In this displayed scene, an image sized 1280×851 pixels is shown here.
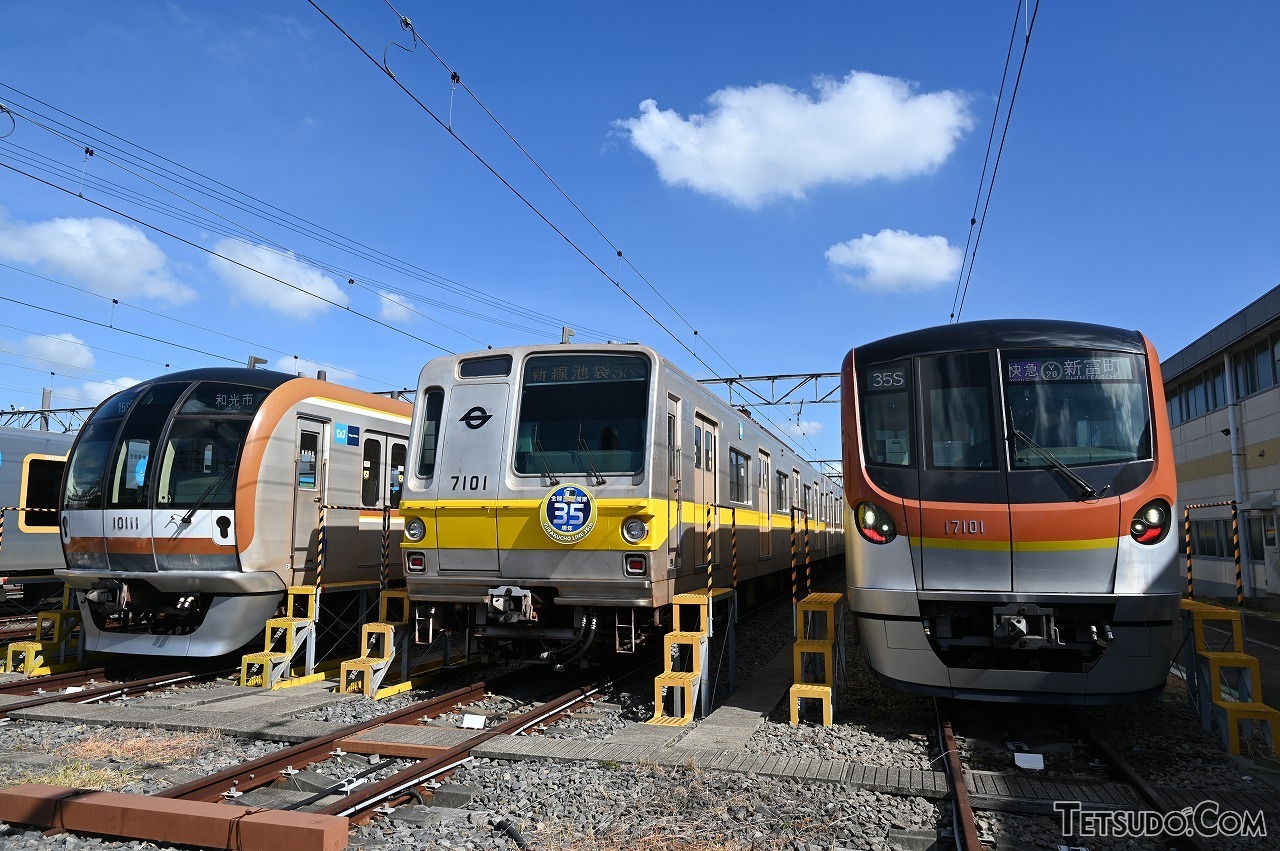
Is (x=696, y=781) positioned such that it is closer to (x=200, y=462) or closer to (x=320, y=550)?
(x=320, y=550)

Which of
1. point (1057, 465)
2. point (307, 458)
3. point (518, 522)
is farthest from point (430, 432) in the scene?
point (1057, 465)

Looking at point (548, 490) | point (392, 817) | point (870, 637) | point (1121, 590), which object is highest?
point (548, 490)

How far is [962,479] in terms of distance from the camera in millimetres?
6441

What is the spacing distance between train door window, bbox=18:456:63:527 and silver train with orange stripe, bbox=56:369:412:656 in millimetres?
5550

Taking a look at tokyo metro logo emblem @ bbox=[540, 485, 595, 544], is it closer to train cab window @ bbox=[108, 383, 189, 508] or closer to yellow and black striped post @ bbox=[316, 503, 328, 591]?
yellow and black striped post @ bbox=[316, 503, 328, 591]

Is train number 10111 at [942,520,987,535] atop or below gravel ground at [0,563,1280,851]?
atop

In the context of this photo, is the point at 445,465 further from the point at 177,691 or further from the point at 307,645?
the point at 177,691

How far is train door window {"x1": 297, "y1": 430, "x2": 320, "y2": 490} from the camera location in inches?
395

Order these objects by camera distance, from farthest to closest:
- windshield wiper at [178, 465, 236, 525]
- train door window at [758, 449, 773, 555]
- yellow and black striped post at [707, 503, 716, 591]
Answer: train door window at [758, 449, 773, 555]
yellow and black striped post at [707, 503, 716, 591]
windshield wiper at [178, 465, 236, 525]

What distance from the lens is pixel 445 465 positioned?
8094 mm

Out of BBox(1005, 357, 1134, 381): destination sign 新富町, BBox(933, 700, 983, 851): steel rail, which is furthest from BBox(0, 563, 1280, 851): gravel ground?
BBox(1005, 357, 1134, 381): destination sign 新富町

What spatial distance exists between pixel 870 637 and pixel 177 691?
22.9 feet

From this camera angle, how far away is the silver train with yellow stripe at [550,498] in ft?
24.5

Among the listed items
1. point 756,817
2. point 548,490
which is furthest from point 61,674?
point 756,817
